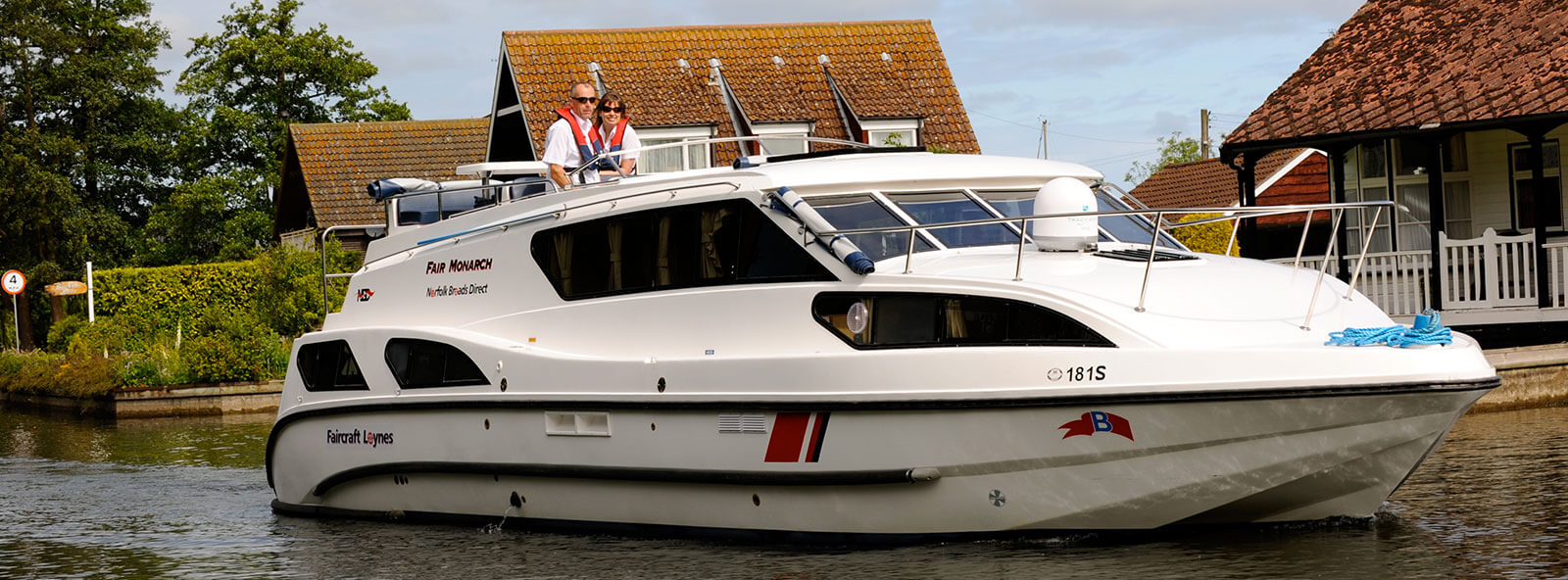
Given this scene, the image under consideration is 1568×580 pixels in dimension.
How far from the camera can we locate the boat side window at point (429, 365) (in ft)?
35.9

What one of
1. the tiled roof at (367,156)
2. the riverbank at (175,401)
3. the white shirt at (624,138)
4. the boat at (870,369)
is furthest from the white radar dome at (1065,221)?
the tiled roof at (367,156)

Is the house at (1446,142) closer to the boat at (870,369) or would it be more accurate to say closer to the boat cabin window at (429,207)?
the boat at (870,369)

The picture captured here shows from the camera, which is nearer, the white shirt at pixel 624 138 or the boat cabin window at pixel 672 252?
the boat cabin window at pixel 672 252

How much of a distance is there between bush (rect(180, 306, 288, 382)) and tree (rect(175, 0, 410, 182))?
897 inches

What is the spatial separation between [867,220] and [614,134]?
2.83 metres

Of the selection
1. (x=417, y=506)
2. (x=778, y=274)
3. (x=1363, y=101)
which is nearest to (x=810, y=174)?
(x=778, y=274)

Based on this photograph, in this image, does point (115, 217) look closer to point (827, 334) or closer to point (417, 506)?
point (417, 506)

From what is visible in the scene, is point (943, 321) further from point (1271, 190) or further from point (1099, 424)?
point (1271, 190)

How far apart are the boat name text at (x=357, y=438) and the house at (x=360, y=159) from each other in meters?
27.7

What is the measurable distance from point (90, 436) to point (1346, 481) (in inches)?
639

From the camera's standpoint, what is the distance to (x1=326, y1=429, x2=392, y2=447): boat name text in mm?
11531

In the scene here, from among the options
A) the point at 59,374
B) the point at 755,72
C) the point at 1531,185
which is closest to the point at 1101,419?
the point at 1531,185

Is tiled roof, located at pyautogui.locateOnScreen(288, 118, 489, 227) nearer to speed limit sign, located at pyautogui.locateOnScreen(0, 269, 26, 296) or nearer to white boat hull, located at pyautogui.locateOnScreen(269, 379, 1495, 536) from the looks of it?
speed limit sign, located at pyautogui.locateOnScreen(0, 269, 26, 296)

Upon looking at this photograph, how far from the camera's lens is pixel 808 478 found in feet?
30.0
